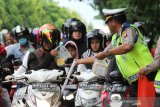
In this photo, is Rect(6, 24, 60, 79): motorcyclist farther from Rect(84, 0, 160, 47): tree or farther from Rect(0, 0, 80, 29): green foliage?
Rect(0, 0, 80, 29): green foliage

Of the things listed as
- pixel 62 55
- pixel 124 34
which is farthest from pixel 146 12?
pixel 124 34

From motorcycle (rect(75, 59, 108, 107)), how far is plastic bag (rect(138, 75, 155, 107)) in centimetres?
76

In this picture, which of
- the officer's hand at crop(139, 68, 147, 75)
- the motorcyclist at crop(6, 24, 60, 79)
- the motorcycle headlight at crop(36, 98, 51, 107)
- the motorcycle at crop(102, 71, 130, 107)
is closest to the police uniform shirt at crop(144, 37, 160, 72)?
the officer's hand at crop(139, 68, 147, 75)

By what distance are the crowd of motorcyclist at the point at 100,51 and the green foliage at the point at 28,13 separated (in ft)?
147

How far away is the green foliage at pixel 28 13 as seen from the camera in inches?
2445

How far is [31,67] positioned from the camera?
9.58 meters

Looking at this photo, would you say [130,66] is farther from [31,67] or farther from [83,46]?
[83,46]

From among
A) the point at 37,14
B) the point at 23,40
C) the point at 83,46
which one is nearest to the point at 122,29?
the point at 83,46

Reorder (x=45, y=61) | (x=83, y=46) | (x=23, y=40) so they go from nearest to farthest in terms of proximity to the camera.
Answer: (x=45, y=61)
(x=83, y=46)
(x=23, y=40)

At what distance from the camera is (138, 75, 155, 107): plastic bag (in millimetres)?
7737

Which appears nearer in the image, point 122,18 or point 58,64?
point 122,18

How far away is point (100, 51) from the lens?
10.2m

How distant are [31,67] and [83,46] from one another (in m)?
1.78

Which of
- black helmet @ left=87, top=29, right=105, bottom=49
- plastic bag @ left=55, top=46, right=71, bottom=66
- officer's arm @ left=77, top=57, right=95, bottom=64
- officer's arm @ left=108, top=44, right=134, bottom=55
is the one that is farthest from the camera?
black helmet @ left=87, top=29, right=105, bottom=49
